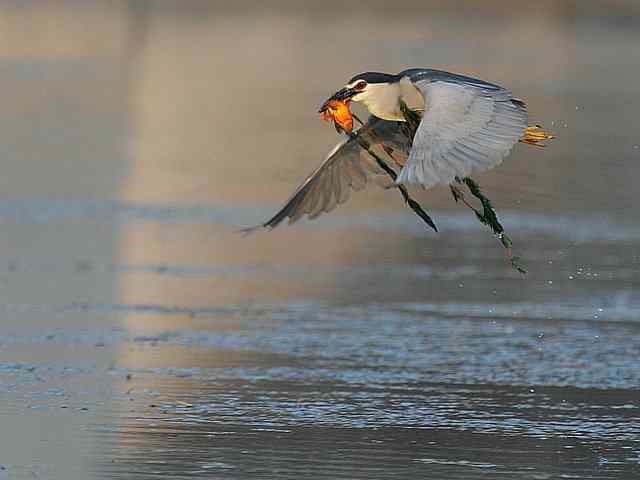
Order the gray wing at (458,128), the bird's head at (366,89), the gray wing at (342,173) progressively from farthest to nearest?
the gray wing at (342,173) < the bird's head at (366,89) < the gray wing at (458,128)

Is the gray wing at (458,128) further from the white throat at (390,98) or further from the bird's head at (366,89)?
the bird's head at (366,89)

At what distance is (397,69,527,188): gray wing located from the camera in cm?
A: 757

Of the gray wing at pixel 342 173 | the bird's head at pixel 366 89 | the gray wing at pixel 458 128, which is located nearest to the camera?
the gray wing at pixel 458 128

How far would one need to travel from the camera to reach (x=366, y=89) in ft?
26.9

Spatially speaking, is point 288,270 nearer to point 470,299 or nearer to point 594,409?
point 470,299

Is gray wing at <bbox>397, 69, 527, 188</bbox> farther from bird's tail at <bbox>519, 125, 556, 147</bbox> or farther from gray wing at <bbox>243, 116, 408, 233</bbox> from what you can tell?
gray wing at <bbox>243, 116, 408, 233</bbox>

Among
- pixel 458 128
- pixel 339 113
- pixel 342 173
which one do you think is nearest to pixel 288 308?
pixel 342 173

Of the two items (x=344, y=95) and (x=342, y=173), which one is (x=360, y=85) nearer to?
(x=344, y=95)

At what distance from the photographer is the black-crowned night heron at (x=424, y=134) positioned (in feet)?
25.2

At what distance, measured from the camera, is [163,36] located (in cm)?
4125

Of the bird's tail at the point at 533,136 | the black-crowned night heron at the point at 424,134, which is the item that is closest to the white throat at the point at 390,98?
the black-crowned night heron at the point at 424,134

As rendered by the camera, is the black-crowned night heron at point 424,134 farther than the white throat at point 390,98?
No

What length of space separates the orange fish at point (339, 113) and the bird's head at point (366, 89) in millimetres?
21

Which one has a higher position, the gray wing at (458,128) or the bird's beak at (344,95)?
the bird's beak at (344,95)
